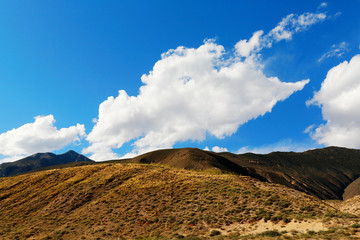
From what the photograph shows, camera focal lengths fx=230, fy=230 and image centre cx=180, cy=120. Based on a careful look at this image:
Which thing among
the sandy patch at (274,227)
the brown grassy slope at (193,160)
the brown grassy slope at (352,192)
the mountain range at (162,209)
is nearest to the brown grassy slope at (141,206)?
the mountain range at (162,209)

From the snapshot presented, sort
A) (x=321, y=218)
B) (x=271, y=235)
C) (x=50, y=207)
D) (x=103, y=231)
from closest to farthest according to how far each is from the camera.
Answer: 1. (x=271, y=235)
2. (x=321, y=218)
3. (x=103, y=231)
4. (x=50, y=207)

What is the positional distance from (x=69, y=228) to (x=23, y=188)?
112 feet

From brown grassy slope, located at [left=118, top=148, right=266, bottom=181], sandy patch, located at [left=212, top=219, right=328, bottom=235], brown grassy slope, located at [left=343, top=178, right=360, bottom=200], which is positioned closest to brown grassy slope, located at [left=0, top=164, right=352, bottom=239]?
sandy patch, located at [left=212, top=219, right=328, bottom=235]

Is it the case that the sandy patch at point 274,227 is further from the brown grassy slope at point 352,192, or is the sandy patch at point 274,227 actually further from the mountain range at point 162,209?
the brown grassy slope at point 352,192

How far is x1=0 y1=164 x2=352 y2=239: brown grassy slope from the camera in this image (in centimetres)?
2941

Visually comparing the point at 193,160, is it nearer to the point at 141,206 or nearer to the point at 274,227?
the point at 141,206

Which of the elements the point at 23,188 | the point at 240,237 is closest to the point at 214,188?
the point at 240,237

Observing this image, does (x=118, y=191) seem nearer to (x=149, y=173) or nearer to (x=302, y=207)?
(x=149, y=173)

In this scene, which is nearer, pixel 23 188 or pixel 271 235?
pixel 271 235

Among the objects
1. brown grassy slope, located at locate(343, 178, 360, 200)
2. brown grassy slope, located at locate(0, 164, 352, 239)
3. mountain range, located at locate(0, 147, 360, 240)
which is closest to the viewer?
mountain range, located at locate(0, 147, 360, 240)

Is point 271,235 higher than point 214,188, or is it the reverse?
point 214,188

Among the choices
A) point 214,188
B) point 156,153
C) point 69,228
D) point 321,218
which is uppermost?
point 156,153

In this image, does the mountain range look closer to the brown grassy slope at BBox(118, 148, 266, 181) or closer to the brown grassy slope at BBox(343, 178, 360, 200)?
the brown grassy slope at BBox(118, 148, 266, 181)

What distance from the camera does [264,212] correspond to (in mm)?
28516
